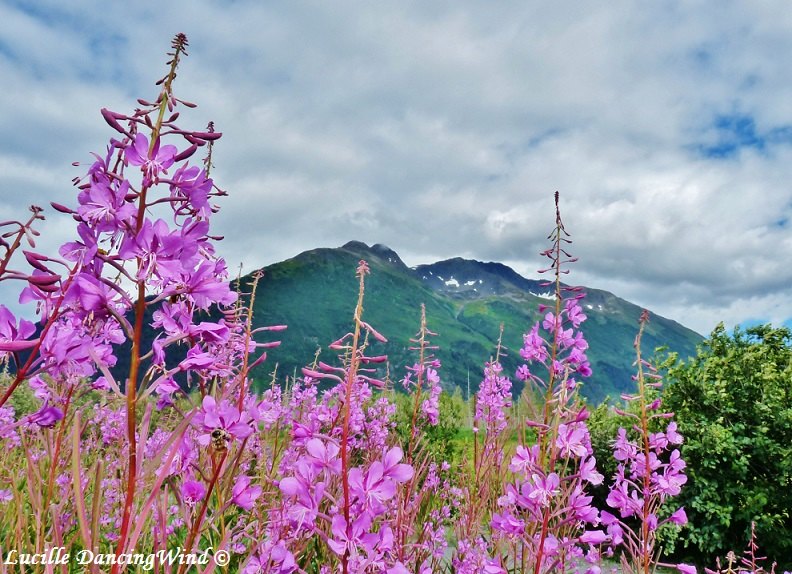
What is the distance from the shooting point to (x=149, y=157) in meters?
1.29

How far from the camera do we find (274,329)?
7.20 ft

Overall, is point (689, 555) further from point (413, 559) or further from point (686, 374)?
point (413, 559)

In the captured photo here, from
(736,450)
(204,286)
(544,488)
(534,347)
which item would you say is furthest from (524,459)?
(736,450)

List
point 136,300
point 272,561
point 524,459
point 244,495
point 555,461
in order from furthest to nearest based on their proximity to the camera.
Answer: point 524,459
point 555,461
point 272,561
point 244,495
point 136,300

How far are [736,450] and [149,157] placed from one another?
7.72m

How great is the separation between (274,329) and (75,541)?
8.26 ft

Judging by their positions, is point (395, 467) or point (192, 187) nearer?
point (192, 187)

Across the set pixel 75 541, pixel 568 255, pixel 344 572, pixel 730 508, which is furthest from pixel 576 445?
pixel 730 508

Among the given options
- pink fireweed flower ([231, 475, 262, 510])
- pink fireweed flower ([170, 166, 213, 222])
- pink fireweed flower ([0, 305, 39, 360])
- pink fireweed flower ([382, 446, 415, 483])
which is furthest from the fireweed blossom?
pink fireweed flower ([0, 305, 39, 360])

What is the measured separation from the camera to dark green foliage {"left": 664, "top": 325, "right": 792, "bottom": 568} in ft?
21.4

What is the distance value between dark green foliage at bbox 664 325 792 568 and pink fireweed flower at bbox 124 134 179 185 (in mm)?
7404

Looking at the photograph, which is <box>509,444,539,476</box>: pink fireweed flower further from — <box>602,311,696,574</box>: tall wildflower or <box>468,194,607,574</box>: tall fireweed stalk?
<box>602,311,696,574</box>: tall wildflower

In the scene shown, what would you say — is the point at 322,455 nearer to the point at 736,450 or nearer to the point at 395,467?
the point at 395,467

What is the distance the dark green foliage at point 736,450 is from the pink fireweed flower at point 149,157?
7.40 m
